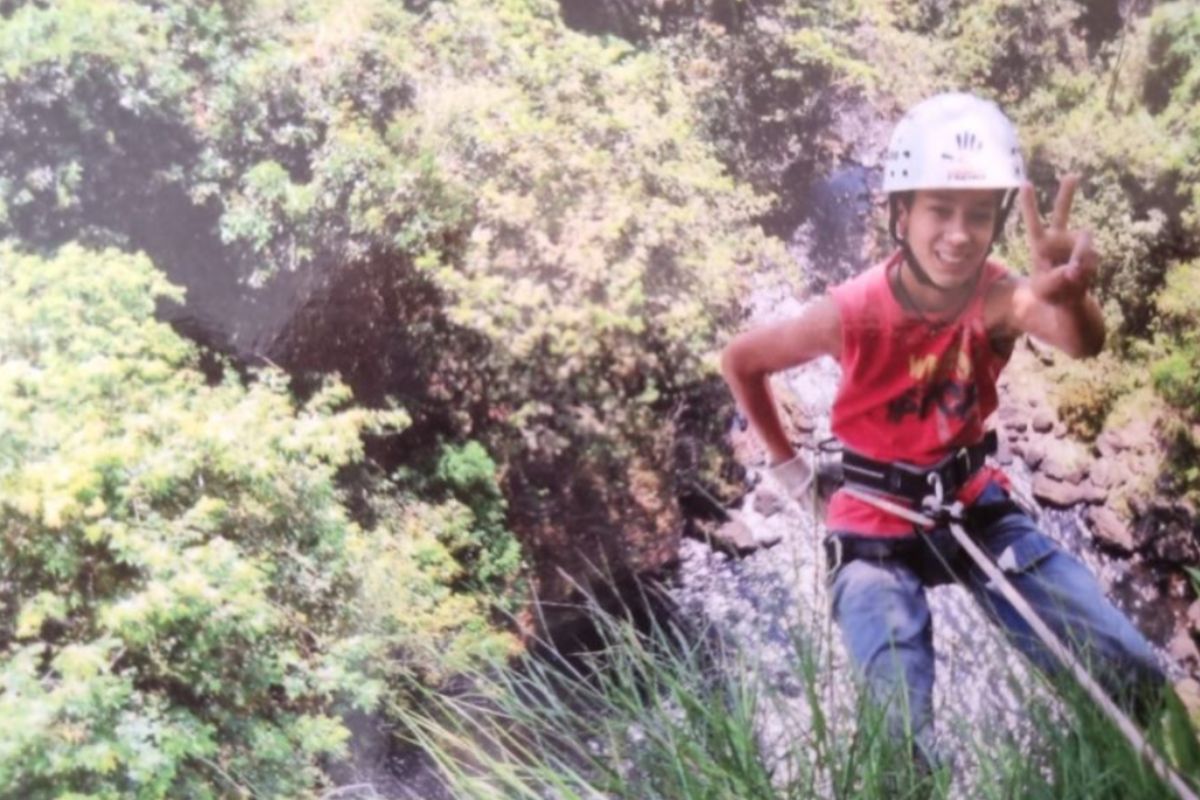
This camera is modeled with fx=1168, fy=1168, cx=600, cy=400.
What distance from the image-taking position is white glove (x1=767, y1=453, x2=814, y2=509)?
1902mm

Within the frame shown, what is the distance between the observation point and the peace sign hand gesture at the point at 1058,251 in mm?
1754

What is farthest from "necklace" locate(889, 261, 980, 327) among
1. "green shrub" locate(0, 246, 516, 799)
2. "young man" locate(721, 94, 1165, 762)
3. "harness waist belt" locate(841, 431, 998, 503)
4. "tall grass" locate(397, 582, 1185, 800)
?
"green shrub" locate(0, 246, 516, 799)

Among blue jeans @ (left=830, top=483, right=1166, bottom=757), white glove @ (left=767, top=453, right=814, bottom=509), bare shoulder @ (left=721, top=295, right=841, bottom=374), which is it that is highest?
bare shoulder @ (left=721, top=295, right=841, bottom=374)

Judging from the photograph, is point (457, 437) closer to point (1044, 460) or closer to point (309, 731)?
point (309, 731)

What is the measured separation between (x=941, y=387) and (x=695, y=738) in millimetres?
714

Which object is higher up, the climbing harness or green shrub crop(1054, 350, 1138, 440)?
green shrub crop(1054, 350, 1138, 440)

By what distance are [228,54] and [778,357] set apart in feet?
3.13

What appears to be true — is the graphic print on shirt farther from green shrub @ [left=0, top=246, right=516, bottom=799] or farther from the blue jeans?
green shrub @ [left=0, top=246, right=516, bottom=799]

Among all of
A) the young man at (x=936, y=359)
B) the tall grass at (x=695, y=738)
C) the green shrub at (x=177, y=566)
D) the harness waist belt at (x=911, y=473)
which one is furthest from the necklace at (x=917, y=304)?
the green shrub at (x=177, y=566)

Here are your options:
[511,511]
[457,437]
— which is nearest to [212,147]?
[457,437]

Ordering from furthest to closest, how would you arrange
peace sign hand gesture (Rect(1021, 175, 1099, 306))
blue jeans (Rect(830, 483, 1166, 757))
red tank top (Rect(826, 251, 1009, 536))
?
red tank top (Rect(826, 251, 1009, 536)), peace sign hand gesture (Rect(1021, 175, 1099, 306)), blue jeans (Rect(830, 483, 1166, 757))

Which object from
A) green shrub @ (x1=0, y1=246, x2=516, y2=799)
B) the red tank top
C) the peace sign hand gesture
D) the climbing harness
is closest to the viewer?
the climbing harness

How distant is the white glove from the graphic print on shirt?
159 mm

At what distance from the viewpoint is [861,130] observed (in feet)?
6.35
